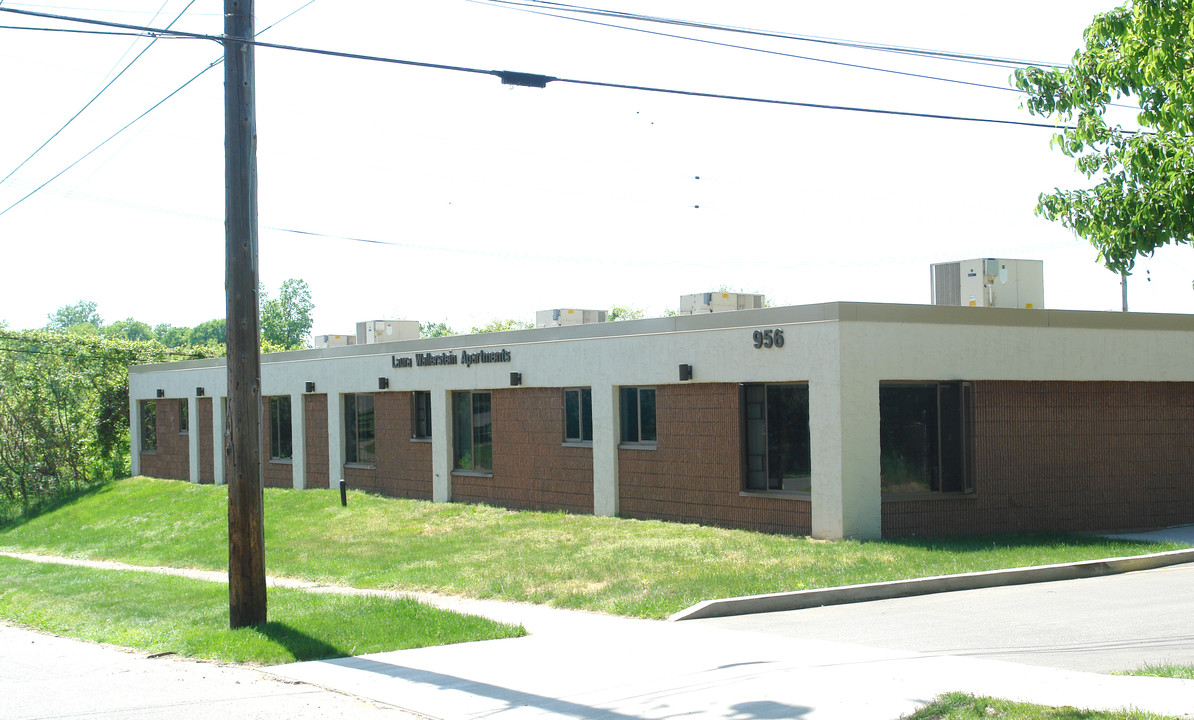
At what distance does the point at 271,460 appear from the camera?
109ft

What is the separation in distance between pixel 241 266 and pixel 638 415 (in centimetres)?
1051

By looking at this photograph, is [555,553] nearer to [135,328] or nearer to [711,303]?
[711,303]

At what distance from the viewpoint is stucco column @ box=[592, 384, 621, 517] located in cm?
2128

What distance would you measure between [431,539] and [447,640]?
9753mm

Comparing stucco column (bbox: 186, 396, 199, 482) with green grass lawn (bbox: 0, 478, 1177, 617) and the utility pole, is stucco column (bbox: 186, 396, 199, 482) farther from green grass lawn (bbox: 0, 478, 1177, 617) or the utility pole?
the utility pole

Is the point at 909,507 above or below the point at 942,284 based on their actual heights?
below

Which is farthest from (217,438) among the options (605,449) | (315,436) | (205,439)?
(605,449)

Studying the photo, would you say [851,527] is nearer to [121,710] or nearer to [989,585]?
[989,585]

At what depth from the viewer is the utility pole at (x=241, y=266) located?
39.1ft

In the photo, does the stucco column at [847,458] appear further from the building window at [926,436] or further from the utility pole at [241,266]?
the utility pole at [241,266]

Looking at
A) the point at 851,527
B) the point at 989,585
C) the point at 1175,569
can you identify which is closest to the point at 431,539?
the point at 851,527

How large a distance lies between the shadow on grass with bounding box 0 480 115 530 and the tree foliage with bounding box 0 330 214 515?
0.48 m

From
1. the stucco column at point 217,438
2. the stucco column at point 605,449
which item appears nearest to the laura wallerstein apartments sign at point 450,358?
the stucco column at point 605,449

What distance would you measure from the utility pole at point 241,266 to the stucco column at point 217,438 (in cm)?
2460
